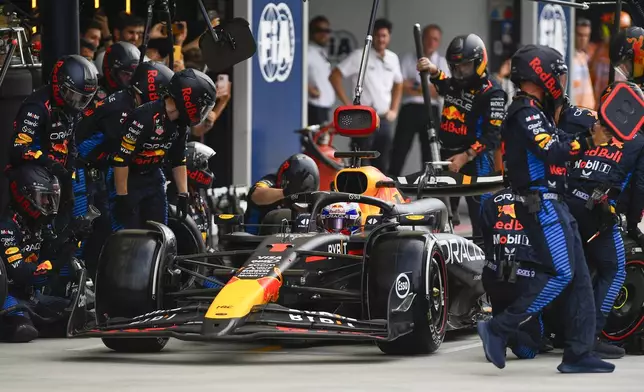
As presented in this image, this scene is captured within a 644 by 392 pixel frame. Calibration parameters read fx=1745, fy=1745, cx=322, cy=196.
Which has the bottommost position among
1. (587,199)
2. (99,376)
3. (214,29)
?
(99,376)

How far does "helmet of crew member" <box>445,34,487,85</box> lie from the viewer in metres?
15.5

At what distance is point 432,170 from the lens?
13859 mm

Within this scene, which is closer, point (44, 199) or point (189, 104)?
point (44, 199)

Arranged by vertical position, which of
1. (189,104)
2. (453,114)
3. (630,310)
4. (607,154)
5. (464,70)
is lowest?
(630,310)

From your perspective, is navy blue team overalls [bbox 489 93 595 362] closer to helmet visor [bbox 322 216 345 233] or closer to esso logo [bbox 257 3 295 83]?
helmet visor [bbox 322 216 345 233]

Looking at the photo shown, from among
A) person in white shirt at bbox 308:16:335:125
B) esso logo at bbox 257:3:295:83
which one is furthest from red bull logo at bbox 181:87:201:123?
person in white shirt at bbox 308:16:335:125

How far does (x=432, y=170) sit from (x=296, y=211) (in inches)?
61.3

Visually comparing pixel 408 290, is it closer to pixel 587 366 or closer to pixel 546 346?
pixel 546 346

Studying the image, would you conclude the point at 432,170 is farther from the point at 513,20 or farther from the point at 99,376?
the point at 513,20

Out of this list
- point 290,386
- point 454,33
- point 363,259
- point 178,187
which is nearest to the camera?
point 290,386

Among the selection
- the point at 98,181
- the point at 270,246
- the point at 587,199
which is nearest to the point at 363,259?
the point at 270,246

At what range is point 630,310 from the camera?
38.1ft

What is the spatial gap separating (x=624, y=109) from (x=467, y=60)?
17.3ft

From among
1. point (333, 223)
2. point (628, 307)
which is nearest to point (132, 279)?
point (333, 223)
